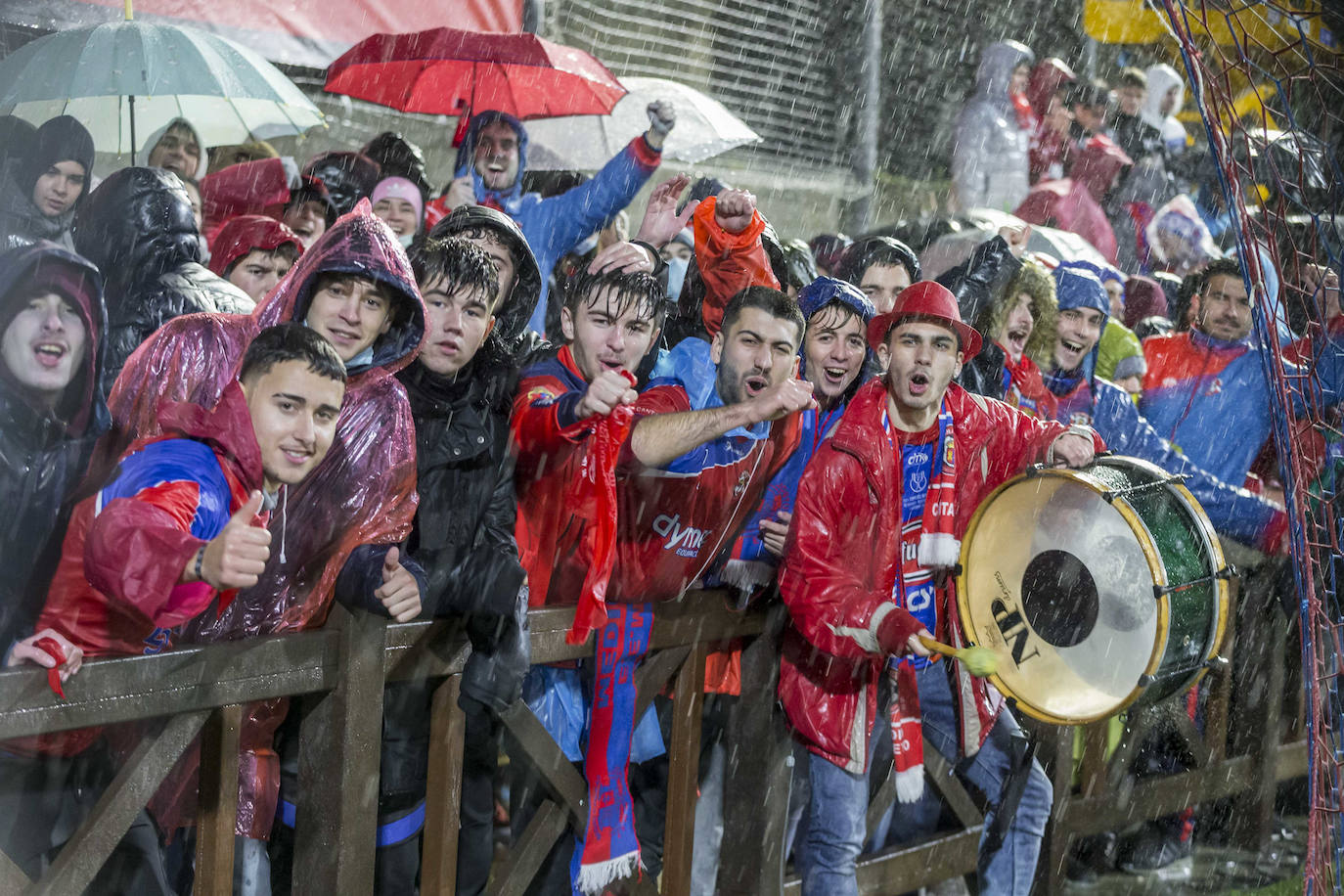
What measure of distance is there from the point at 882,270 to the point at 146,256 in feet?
7.54

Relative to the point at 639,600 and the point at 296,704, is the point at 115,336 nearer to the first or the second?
the point at 296,704

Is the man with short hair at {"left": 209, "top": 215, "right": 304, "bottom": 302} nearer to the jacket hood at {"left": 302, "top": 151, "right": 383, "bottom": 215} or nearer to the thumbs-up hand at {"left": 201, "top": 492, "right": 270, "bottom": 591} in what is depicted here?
the jacket hood at {"left": 302, "top": 151, "right": 383, "bottom": 215}

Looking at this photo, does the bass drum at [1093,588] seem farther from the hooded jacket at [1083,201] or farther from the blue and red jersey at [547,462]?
the hooded jacket at [1083,201]

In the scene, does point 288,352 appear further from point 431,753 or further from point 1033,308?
point 1033,308

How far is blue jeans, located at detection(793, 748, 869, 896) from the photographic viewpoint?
3701 mm

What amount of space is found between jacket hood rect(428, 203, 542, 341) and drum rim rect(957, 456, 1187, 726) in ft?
4.55

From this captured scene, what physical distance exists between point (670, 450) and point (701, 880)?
1478mm

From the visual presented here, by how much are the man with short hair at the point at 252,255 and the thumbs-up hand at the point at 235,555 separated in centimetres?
149

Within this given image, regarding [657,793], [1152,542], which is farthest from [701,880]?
[1152,542]

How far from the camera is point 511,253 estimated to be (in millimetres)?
3430

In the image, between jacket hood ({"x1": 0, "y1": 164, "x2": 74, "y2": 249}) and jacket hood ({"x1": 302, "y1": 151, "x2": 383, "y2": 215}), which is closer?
jacket hood ({"x1": 0, "y1": 164, "x2": 74, "y2": 249})

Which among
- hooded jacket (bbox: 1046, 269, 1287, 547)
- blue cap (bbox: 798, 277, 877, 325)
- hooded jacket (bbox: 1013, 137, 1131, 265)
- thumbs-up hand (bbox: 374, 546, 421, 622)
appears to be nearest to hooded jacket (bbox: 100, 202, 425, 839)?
thumbs-up hand (bbox: 374, 546, 421, 622)

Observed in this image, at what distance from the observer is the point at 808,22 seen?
10438 mm

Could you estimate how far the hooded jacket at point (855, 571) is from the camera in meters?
3.54
